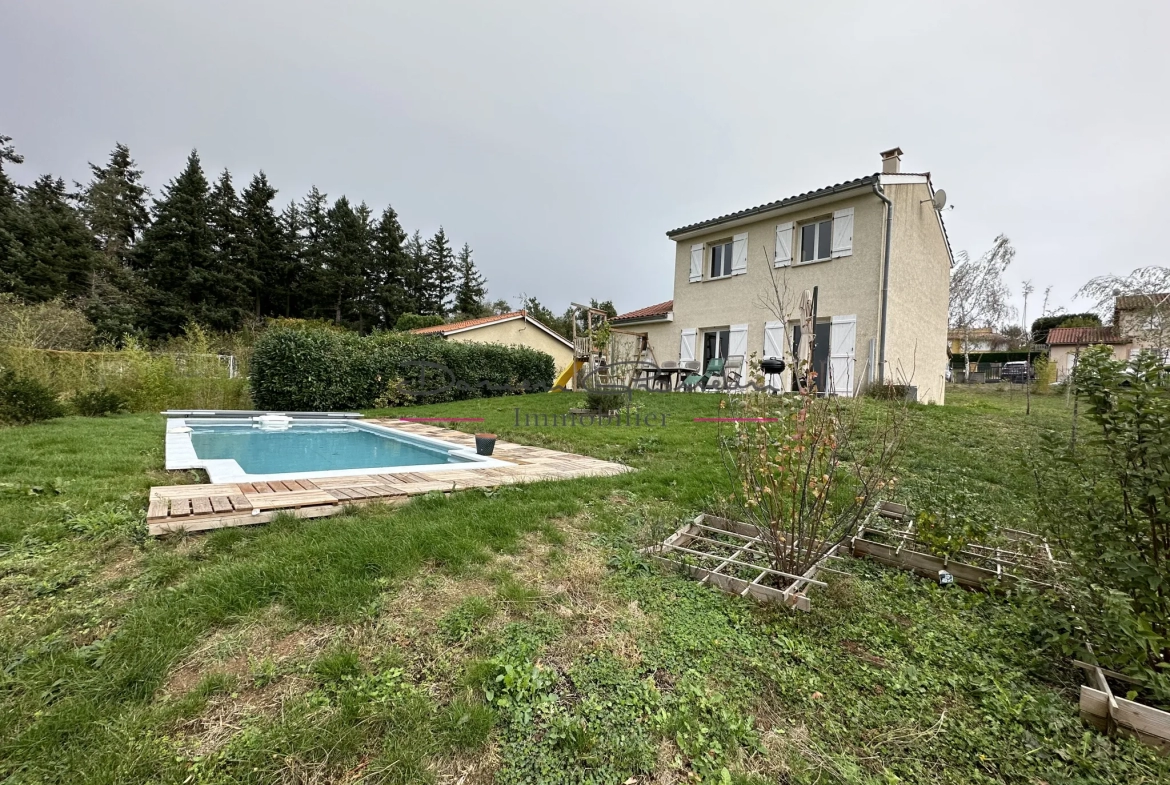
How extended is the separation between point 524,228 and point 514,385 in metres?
10.9

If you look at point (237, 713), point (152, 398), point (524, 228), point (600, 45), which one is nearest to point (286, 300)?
point (524, 228)

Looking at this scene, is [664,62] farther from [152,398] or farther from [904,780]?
[152,398]

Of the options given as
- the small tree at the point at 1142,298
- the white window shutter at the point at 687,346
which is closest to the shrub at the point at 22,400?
the white window shutter at the point at 687,346

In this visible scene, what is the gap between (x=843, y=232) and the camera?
37.1ft

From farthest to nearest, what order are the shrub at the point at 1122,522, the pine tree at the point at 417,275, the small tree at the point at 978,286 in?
the pine tree at the point at 417,275 < the small tree at the point at 978,286 < the shrub at the point at 1122,522

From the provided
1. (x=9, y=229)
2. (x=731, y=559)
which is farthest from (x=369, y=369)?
(x=9, y=229)

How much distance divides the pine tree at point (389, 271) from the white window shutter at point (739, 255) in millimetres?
25843

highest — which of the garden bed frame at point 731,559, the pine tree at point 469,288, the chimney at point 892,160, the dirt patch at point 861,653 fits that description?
the pine tree at point 469,288

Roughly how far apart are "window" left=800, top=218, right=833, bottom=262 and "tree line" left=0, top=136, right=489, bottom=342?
92.8 feet

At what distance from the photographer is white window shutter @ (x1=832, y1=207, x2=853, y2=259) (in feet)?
36.8

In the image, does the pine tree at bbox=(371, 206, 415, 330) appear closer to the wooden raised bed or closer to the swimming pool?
the swimming pool

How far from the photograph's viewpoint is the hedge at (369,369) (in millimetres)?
11672

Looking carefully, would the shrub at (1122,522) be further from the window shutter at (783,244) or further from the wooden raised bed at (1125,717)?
the window shutter at (783,244)

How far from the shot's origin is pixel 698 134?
1245cm
